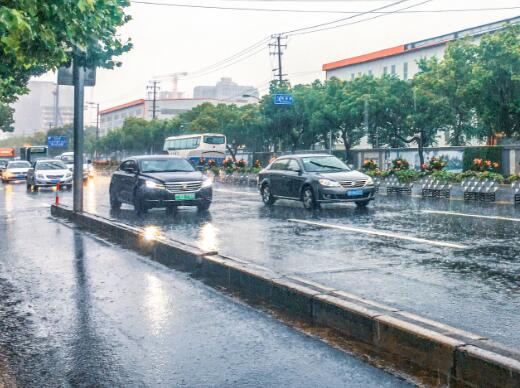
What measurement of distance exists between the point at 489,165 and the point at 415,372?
19.0m

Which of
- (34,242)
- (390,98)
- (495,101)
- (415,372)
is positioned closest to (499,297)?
(415,372)

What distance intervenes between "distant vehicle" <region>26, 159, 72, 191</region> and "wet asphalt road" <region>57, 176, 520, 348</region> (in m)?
14.7

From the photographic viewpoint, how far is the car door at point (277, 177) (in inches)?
727

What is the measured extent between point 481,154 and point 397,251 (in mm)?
21187

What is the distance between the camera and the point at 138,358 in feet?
15.6

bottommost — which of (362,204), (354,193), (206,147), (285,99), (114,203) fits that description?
(114,203)

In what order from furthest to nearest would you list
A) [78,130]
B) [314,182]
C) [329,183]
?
[314,182], [329,183], [78,130]

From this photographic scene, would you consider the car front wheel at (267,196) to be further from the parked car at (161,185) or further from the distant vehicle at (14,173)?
the distant vehicle at (14,173)

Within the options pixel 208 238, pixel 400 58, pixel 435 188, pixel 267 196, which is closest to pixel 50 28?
pixel 208 238

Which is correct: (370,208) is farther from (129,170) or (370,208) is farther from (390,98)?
(390,98)

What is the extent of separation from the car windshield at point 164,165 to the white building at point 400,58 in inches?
2197

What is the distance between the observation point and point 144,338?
5289 mm

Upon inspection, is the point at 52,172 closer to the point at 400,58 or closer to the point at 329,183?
the point at 329,183

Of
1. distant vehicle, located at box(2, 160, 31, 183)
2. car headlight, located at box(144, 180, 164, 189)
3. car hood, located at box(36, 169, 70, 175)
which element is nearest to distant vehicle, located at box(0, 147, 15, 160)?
distant vehicle, located at box(2, 160, 31, 183)
